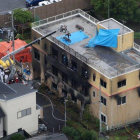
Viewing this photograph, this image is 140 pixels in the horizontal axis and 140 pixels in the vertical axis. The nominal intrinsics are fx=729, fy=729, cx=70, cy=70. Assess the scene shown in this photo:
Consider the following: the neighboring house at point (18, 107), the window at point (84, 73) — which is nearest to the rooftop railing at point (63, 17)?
the window at point (84, 73)

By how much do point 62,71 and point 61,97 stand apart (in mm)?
3915

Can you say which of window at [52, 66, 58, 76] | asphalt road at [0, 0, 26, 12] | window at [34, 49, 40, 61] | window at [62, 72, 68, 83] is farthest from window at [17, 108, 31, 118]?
asphalt road at [0, 0, 26, 12]

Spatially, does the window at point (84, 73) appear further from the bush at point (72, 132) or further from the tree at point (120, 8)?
the tree at point (120, 8)

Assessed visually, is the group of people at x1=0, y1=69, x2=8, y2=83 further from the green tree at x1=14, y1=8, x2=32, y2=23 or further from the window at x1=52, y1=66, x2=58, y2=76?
the green tree at x1=14, y1=8, x2=32, y2=23

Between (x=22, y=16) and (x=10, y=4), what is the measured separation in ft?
26.2

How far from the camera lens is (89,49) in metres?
94.3

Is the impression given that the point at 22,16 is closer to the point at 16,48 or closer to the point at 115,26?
the point at 16,48

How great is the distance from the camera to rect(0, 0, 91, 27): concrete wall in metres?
114

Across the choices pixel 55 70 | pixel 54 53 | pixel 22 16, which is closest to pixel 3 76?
pixel 55 70

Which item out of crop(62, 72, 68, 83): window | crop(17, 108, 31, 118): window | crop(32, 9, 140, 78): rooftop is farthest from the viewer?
crop(62, 72, 68, 83): window

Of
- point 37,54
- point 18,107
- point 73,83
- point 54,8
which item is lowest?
point 73,83

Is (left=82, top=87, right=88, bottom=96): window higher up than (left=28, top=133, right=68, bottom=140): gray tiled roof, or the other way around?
(left=28, top=133, right=68, bottom=140): gray tiled roof

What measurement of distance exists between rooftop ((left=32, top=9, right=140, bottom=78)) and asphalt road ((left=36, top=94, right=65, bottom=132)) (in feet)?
26.4

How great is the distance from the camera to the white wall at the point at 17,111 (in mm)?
84375
